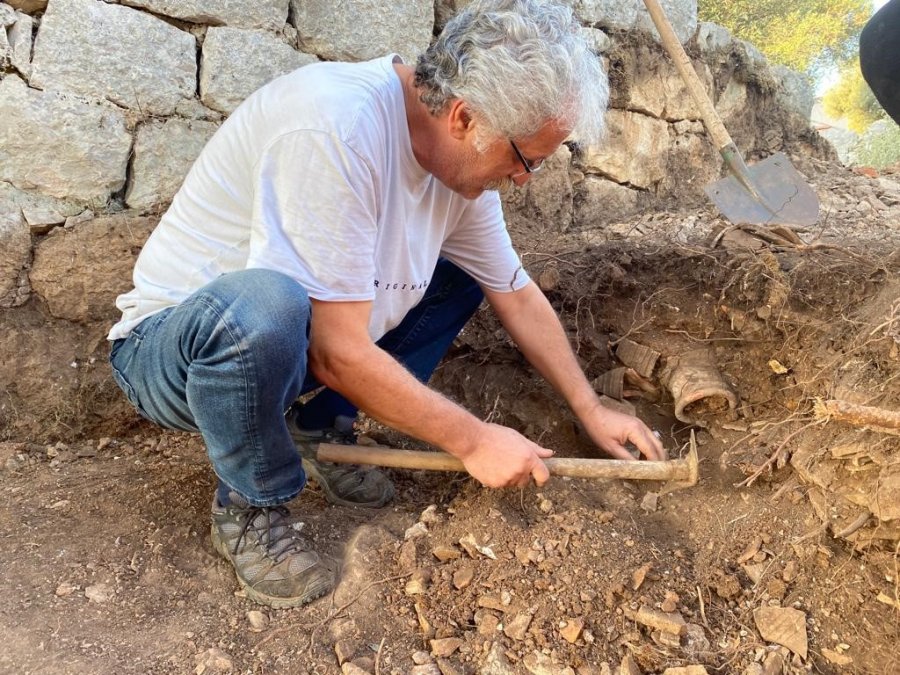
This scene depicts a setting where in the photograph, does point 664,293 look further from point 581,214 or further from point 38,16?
point 38,16

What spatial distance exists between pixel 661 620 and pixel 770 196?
274 cm

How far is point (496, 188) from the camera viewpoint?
1.82 meters

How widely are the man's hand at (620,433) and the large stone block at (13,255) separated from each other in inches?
83.2

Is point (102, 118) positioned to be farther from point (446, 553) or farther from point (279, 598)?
point (446, 553)

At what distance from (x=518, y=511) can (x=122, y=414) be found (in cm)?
165

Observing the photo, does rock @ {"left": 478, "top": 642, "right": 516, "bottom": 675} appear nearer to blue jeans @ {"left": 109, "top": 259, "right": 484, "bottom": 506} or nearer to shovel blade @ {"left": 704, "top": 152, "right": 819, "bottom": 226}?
blue jeans @ {"left": 109, "top": 259, "right": 484, "bottom": 506}

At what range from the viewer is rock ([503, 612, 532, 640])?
5.39 ft

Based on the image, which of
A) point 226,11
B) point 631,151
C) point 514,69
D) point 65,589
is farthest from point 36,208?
point 631,151

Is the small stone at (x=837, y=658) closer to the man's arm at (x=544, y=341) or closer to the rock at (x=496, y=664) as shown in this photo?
the rock at (x=496, y=664)

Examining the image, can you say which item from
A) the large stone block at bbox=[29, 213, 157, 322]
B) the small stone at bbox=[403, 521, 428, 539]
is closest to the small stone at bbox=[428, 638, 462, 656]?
the small stone at bbox=[403, 521, 428, 539]

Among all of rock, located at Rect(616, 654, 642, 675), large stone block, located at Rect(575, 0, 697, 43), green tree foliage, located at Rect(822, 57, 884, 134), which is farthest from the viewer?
green tree foliage, located at Rect(822, 57, 884, 134)

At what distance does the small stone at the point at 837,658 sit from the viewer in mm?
1582

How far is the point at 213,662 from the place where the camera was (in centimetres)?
160

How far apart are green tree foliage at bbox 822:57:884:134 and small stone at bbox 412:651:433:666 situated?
658 inches
